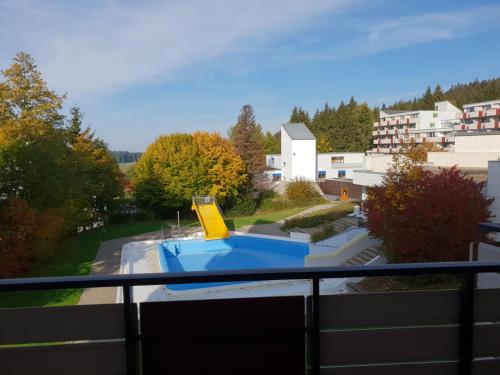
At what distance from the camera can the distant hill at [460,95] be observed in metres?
81.5

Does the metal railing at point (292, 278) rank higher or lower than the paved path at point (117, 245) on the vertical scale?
higher

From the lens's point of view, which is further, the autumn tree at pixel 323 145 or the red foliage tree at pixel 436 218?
the autumn tree at pixel 323 145

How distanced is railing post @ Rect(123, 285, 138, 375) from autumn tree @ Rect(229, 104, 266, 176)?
37.8 meters

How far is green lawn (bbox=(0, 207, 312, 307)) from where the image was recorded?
9.22m

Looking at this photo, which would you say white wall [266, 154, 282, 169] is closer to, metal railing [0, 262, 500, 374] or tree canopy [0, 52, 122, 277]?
tree canopy [0, 52, 122, 277]

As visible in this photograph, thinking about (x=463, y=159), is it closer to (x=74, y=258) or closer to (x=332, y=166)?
(x=74, y=258)

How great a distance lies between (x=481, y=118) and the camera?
6034 cm

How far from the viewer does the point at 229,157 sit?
3272 cm

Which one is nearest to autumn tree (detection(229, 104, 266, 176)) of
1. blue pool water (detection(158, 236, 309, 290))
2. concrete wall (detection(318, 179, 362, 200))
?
concrete wall (detection(318, 179, 362, 200))

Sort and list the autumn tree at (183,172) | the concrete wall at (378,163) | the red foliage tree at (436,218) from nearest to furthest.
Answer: the red foliage tree at (436,218) → the concrete wall at (378,163) → the autumn tree at (183,172)

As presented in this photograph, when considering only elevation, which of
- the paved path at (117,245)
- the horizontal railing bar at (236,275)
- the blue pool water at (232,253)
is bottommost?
the blue pool water at (232,253)

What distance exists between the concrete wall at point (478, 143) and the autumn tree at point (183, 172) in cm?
1558

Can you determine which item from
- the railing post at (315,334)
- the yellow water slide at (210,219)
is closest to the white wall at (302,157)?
the yellow water slide at (210,219)

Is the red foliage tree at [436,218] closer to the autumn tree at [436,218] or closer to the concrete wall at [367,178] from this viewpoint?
the autumn tree at [436,218]
